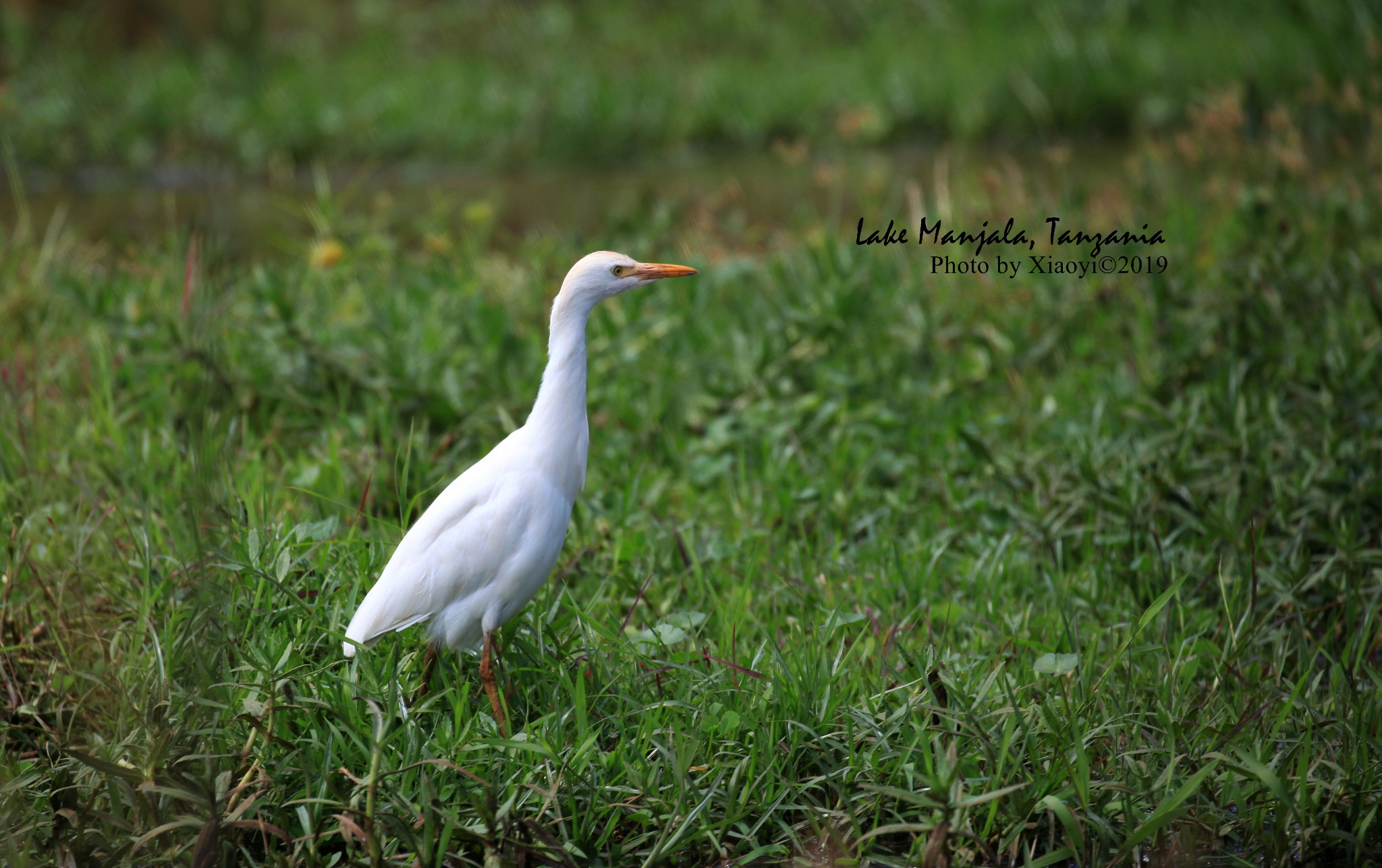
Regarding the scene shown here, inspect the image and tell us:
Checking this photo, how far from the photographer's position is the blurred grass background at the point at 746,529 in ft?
6.55

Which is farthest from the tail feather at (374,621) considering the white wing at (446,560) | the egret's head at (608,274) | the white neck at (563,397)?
the egret's head at (608,274)

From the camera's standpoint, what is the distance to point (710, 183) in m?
7.06

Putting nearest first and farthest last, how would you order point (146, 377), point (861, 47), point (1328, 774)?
point (1328, 774), point (146, 377), point (861, 47)

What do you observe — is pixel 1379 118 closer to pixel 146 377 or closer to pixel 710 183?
pixel 710 183

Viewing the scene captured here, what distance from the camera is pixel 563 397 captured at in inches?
86.7

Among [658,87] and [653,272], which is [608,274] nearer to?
[653,272]

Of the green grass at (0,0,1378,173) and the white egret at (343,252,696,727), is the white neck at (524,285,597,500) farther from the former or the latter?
the green grass at (0,0,1378,173)

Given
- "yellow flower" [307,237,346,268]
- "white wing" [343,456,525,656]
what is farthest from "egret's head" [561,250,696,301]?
"yellow flower" [307,237,346,268]

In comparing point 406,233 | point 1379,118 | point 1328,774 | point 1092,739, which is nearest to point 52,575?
point 1092,739

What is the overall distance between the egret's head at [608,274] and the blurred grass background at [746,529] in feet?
2.10

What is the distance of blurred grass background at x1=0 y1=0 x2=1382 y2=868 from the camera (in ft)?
6.55

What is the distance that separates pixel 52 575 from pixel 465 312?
1.72m

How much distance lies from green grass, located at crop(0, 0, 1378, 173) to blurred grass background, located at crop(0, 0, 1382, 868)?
46.0 inches

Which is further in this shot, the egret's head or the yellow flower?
the yellow flower
